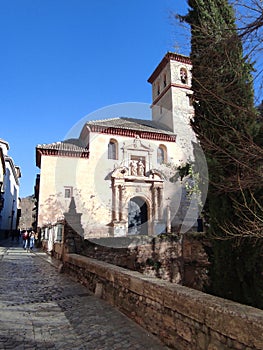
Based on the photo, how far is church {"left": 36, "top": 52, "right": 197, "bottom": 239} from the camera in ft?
66.1

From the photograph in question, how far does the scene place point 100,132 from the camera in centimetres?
2184

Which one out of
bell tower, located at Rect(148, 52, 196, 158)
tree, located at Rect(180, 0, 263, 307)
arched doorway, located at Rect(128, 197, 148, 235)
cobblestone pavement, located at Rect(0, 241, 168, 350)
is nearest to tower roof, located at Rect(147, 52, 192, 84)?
bell tower, located at Rect(148, 52, 196, 158)

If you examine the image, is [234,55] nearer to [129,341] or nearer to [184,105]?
[129,341]

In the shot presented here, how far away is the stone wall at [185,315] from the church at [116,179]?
50.0 ft

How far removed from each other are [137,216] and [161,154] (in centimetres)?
569

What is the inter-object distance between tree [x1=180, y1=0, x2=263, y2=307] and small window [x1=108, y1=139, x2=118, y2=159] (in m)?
15.7

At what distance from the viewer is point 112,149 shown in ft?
73.0

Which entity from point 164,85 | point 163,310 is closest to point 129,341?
point 163,310

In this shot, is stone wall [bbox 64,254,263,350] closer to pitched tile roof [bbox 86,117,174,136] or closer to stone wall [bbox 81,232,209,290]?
stone wall [bbox 81,232,209,290]

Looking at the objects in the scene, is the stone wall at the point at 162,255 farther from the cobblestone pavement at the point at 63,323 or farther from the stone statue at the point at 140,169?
the stone statue at the point at 140,169

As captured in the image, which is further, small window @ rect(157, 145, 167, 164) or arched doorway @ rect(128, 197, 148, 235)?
small window @ rect(157, 145, 167, 164)

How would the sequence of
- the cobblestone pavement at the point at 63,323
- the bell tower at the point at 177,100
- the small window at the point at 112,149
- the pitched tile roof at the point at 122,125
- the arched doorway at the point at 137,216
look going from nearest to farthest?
1. the cobblestone pavement at the point at 63,323
2. the arched doorway at the point at 137,216
3. the small window at the point at 112,149
4. the pitched tile roof at the point at 122,125
5. the bell tower at the point at 177,100

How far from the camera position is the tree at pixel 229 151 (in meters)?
3.85

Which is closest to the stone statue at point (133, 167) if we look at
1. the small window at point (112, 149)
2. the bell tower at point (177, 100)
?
the small window at point (112, 149)
